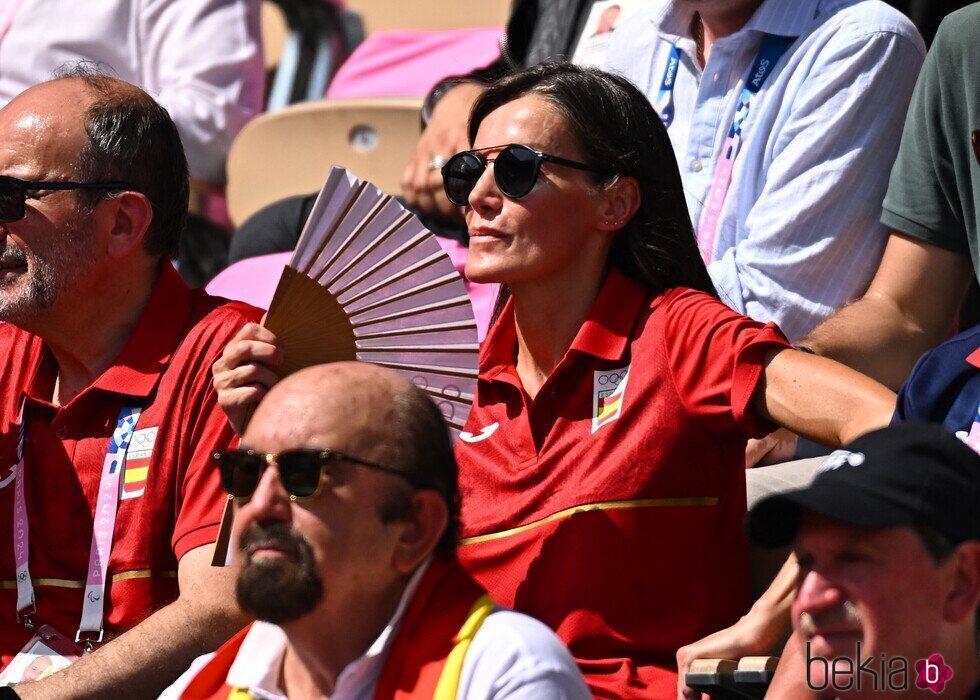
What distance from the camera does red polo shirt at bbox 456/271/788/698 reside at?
3238mm

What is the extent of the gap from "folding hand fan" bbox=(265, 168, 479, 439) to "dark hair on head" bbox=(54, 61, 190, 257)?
732 millimetres

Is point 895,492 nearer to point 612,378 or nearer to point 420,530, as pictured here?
point 420,530

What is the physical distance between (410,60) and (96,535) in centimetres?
339

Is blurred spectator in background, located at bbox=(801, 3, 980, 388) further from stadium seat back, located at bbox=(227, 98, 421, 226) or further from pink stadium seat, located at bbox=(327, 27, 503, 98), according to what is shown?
pink stadium seat, located at bbox=(327, 27, 503, 98)

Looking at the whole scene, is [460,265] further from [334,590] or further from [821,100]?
[334,590]

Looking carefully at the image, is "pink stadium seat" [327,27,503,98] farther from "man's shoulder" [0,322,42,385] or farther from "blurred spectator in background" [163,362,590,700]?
"blurred spectator in background" [163,362,590,700]

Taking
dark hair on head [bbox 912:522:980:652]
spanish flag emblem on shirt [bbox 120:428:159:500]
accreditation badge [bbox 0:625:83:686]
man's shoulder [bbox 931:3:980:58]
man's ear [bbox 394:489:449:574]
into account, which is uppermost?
man's shoulder [bbox 931:3:980:58]

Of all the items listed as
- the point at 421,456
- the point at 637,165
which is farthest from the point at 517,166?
the point at 421,456

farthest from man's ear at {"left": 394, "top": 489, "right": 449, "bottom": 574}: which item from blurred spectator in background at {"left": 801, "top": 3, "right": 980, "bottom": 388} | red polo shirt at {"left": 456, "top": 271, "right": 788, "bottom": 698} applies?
blurred spectator in background at {"left": 801, "top": 3, "right": 980, "bottom": 388}

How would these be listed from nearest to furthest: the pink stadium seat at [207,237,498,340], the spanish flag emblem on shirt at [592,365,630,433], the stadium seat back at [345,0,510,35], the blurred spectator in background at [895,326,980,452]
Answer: the blurred spectator in background at [895,326,980,452], the spanish flag emblem on shirt at [592,365,630,433], the pink stadium seat at [207,237,498,340], the stadium seat back at [345,0,510,35]

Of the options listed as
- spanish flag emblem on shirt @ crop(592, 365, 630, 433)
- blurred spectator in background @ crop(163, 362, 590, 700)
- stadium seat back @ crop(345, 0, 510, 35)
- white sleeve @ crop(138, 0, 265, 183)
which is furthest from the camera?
stadium seat back @ crop(345, 0, 510, 35)

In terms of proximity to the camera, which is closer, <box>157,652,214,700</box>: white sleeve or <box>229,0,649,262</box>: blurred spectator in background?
<box>157,652,214,700</box>: white sleeve

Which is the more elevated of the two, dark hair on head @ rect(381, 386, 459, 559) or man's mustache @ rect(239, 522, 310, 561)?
dark hair on head @ rect(381, 386, 459, 559)

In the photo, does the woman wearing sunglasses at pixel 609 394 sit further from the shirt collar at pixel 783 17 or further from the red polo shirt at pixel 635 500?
the shirt collar at pixel 783 17
